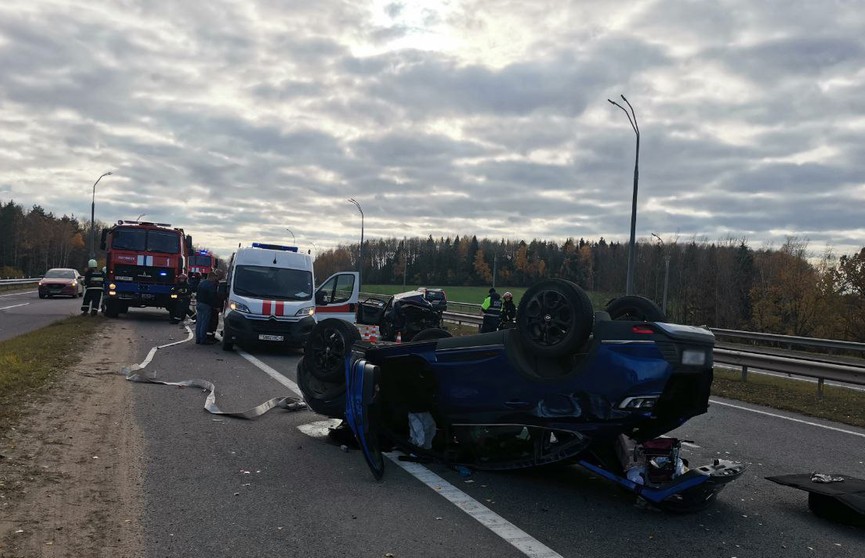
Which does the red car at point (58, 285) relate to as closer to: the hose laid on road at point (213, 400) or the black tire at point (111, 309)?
the black tire at point (111, 309)

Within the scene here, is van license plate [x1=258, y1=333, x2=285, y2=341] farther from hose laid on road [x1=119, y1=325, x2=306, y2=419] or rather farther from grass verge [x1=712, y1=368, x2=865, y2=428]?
grass verge [x1=712, y1=368, x2=865, y2=428]

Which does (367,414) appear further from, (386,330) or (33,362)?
(386,330)

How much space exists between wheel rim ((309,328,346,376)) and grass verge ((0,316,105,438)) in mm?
2991

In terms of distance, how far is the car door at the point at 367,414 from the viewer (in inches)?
218

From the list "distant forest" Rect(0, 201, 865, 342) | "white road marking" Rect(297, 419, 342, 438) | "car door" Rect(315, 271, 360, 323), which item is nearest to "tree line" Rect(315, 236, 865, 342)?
"distant forest" Rect(0, 201, 865, 342)

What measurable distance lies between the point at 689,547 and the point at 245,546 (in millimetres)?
2723

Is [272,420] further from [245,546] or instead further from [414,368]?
[245,546]

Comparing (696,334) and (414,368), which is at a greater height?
(696,334)

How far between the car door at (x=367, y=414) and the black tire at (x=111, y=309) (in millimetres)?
18980

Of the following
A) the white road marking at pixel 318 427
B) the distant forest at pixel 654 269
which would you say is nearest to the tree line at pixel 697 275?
the distant forest at pixel 654 269

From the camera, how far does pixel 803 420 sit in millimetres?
9547

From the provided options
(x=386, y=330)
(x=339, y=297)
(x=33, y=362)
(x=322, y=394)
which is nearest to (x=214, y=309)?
(x=339, y=297)

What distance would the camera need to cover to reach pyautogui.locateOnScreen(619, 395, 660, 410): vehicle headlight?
15.7 feet

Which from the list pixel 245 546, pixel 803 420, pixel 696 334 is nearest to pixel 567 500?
pixel 696 334
